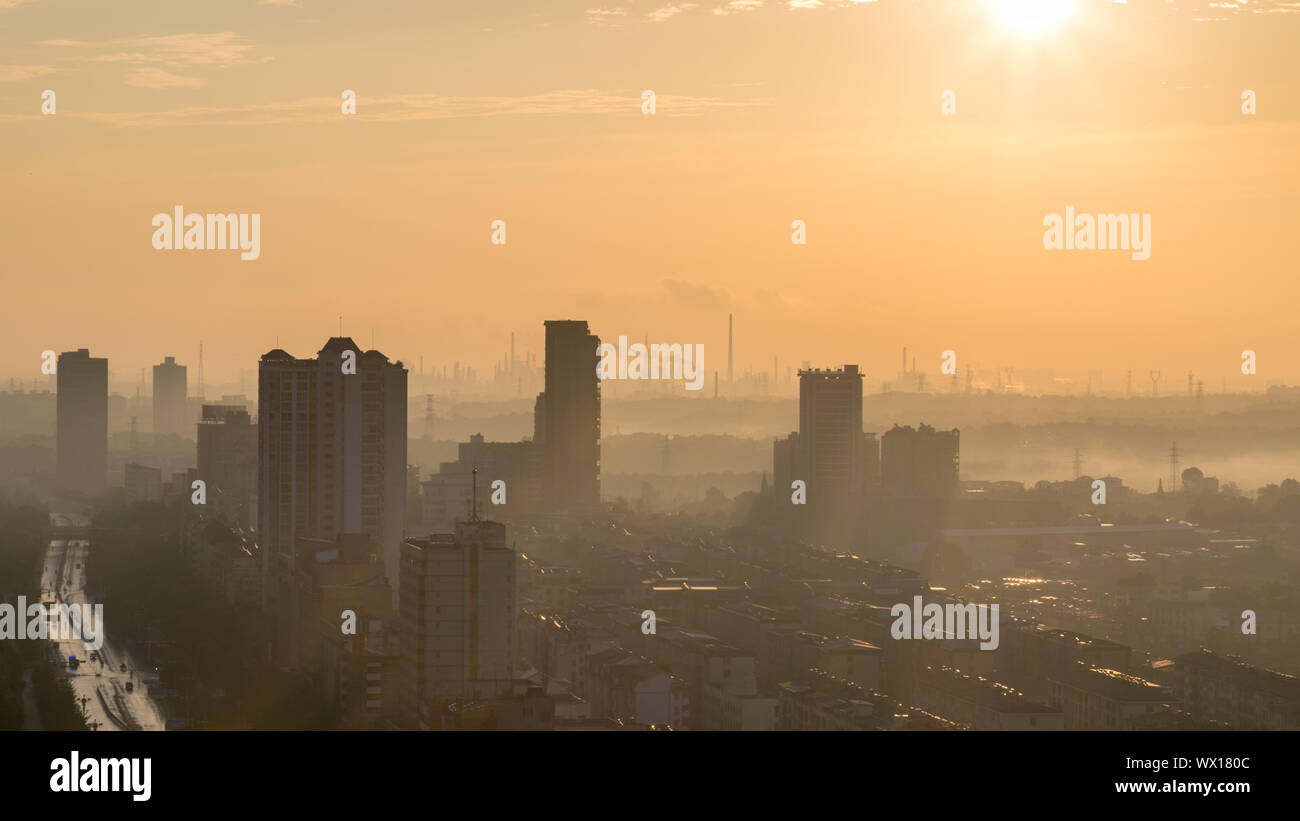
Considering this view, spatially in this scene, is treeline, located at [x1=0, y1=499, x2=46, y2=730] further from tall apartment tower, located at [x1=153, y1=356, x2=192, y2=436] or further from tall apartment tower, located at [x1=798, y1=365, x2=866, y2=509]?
tall apartment tower, located at [x1=153, y1=356, x2=192, y2=436]

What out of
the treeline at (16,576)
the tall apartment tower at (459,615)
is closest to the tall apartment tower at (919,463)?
the treeline at (16,576)

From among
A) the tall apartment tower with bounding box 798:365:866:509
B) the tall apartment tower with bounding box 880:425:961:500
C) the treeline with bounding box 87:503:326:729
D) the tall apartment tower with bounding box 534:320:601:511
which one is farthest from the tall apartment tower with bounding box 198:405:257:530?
the tall apartment tower with bounding box 880:425:961:500

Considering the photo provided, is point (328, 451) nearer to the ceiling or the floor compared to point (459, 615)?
nearer to the ceiling

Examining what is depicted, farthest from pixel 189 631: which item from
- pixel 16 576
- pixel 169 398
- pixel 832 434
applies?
pixel 169 398

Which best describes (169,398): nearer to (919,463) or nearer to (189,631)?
(919,463)

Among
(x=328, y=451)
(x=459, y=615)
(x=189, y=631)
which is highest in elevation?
(x=328, y=451)

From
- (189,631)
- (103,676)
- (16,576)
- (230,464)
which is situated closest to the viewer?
(103,676)
